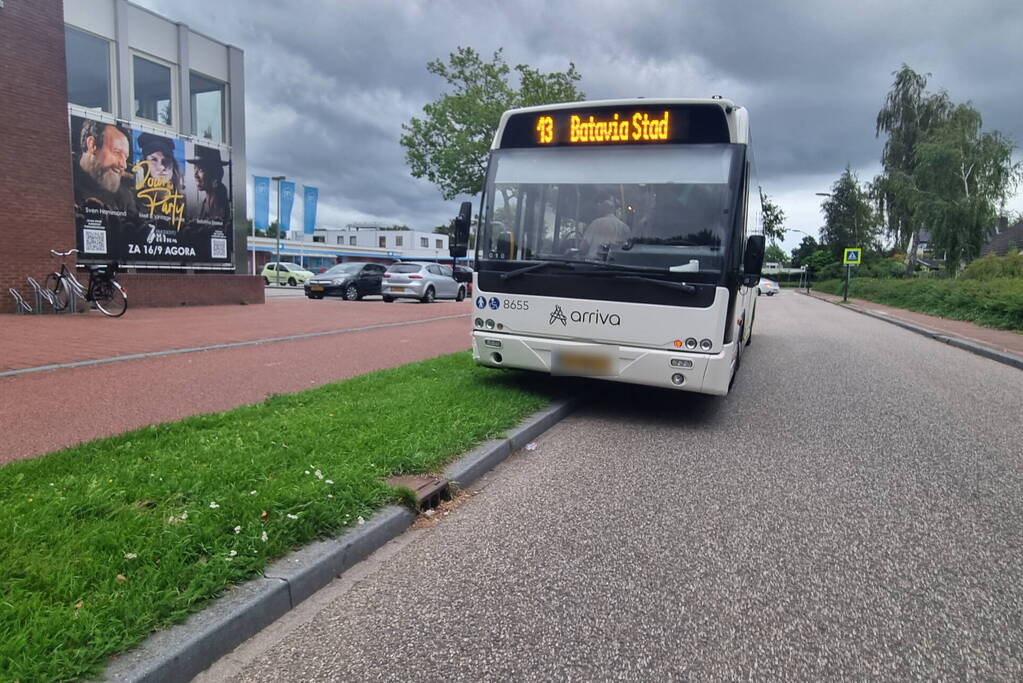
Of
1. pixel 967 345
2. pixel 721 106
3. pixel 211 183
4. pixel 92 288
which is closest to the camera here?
pixel 721 106

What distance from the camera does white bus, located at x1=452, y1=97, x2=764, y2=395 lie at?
5.98 m

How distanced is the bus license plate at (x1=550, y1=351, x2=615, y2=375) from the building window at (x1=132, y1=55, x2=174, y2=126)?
16358 millimetres

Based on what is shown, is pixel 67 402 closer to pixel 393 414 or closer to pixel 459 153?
pixel 393 414

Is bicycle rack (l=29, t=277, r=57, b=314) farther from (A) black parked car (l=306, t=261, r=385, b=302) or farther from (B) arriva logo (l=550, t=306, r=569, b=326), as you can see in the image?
(B) arriva logo (l=550, t=306, r=569, b=326)

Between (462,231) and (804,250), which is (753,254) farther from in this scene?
(804,250)

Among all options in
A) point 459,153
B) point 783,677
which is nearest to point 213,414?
point 783,677

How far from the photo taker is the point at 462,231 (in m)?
7.11

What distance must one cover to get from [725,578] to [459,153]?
23852mm

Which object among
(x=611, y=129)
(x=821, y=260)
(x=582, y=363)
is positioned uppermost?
(x=611, y=129)

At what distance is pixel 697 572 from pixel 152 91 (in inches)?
784

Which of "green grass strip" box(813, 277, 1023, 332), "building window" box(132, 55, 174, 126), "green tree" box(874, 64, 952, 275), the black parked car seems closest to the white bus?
"building window" box(132, 55, 174, 126)

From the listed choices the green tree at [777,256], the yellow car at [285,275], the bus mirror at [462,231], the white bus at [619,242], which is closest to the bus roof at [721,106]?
the white bus at [619,242]

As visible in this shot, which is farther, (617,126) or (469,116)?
(469,116)

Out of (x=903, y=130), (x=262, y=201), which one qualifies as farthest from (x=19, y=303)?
(x=903, y=130)
